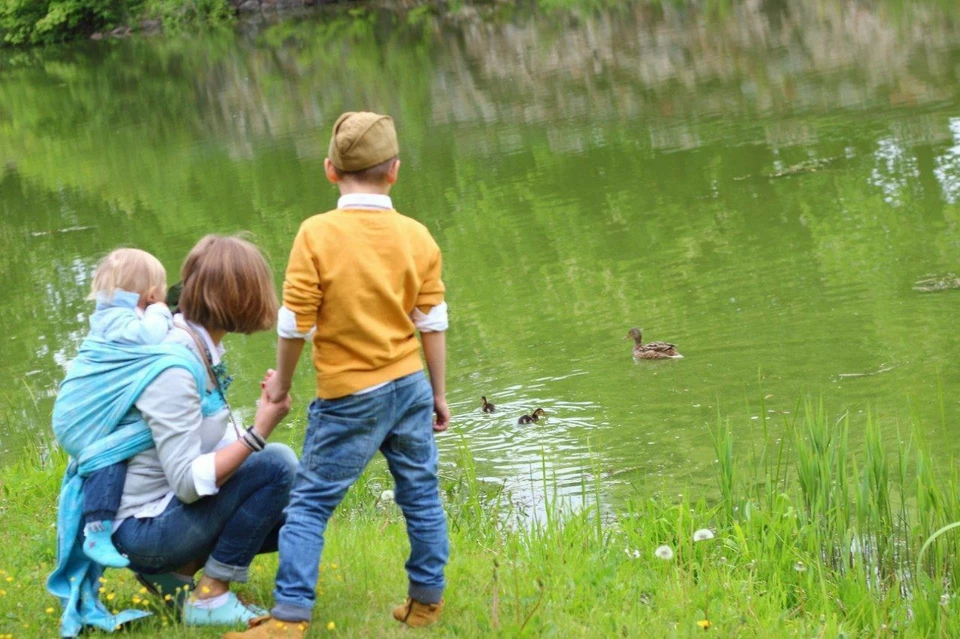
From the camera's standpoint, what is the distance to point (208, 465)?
3.83 metres

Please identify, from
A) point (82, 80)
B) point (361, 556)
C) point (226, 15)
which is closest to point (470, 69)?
point (82, 80)

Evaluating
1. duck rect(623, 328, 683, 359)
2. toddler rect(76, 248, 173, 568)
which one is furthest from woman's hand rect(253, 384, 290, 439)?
duck rect(623, 328, 683, 359)

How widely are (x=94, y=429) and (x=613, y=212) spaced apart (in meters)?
10.2

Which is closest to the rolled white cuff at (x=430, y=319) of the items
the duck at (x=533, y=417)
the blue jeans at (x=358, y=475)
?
the blue jeans at (x=358, y=475)

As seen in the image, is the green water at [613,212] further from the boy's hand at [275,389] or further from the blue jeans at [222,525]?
the boy's hand at [275,389]

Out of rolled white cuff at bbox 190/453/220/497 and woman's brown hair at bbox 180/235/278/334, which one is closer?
rolled white cuff at bbox 190/453/220/497

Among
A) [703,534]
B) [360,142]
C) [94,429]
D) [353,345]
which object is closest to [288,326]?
[353,345]

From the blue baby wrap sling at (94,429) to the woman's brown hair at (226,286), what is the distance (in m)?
0.15

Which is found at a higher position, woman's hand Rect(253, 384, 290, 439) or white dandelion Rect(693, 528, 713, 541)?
woman's hand Rect(253, 384, 290, 439)

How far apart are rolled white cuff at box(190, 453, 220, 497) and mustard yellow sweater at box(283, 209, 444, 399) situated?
0.40m

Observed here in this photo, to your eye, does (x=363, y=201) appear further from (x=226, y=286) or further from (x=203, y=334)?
(x=203, y=334)

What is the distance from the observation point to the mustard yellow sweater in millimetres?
3709

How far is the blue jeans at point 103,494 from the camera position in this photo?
12.6 feet

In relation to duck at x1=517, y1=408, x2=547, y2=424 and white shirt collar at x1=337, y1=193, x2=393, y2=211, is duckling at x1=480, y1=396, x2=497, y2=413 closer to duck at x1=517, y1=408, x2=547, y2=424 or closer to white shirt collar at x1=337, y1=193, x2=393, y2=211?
duck at x1=517, y1=408, x2=547, y2=424
